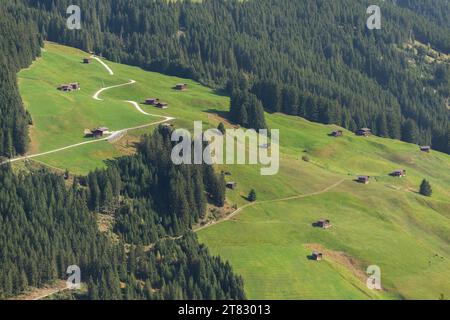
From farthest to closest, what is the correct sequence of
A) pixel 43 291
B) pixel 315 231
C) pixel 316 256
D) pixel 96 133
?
pixel 96 133 → pixel 315 231 → pixel 316 256 → pixel 43 291

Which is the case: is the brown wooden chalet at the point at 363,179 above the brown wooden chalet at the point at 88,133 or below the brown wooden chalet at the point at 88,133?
below

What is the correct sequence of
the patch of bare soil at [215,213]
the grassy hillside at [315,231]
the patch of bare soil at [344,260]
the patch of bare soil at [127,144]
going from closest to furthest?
1. the grassy hillside at [315,231]
2. the patch of bare soil at [344,260]
3. the patch of bare soil at [215,213]
4. the patch of bare soil at [127,144]

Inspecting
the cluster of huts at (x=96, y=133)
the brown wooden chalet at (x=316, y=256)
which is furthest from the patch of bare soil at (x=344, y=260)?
the cluster of huts at (x=96, y=133)

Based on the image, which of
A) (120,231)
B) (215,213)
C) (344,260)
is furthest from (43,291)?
(344,260)

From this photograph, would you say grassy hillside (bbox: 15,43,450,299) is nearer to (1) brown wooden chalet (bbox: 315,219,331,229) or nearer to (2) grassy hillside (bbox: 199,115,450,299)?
(2) grassy hillside (bbox: 199,115,450,299)

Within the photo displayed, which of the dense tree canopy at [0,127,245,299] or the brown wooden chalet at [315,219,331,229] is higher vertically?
the dense tree canopy at [0,127,245,299]

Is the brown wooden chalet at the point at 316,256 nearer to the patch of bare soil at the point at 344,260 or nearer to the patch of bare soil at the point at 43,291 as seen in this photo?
the patch of bare soil at the point at 344,260

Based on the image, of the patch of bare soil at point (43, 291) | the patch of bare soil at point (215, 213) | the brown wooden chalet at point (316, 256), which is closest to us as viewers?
the patch of bare soil at point (43, 291)

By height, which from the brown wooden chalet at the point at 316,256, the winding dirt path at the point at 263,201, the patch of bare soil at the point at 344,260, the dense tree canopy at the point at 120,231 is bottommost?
the patch of bare soil at the point at 344,260

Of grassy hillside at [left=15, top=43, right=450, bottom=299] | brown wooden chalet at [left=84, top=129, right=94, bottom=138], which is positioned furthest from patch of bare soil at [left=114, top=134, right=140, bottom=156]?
brown wooden chalet at [left=84, top=129, right=94, bottom=138]

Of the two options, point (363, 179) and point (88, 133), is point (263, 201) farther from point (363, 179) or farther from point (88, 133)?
point (88, 133)

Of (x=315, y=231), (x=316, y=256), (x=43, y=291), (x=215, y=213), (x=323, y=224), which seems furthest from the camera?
(x=215, y=213)

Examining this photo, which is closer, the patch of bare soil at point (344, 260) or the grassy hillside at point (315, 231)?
the grassy hillside at point (315, 231)
